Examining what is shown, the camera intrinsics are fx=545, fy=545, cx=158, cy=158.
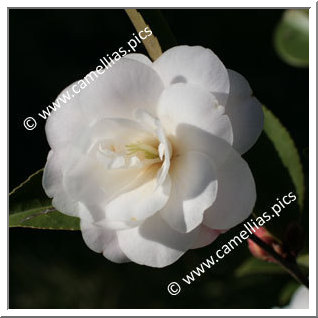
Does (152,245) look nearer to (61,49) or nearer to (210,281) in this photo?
(210,281)

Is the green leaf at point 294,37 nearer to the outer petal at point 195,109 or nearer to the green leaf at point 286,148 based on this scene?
the green leaf at point 286,148

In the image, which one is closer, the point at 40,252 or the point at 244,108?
the point at 244,108

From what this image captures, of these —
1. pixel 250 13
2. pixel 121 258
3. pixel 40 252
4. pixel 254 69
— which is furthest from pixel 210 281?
pixel 121 258

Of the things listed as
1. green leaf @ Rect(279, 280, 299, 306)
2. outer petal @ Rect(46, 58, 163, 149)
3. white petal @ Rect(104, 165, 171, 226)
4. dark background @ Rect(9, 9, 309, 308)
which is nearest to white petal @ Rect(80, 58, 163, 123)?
outer petal @ Rect(46, 58, 163, 149)

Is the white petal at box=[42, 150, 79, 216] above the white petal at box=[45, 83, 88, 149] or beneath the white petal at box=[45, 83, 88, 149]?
beneath

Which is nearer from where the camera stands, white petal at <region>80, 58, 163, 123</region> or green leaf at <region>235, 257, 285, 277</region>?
white petal at <region>80, 58, 163, 123</region>

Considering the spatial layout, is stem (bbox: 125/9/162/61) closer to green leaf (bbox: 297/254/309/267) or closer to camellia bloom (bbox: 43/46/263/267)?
camellia bloom (bbox: 43/46/263/267)

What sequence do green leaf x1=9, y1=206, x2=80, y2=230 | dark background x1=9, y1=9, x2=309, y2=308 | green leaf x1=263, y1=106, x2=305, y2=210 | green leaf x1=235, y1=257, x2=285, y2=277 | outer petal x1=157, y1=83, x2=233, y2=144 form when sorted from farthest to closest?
dark background x1=9, y1=9, x2=309, y2=308 < green leaf x1=235, y1=257, x2=285, y2=277 < green leaf x1=263, y1=106, x2=305, y2=210 < green leaf x1=9, y1=206, x2=80, y2=230 < outer petal x1=157, y1=83, x2=233, y2=144
